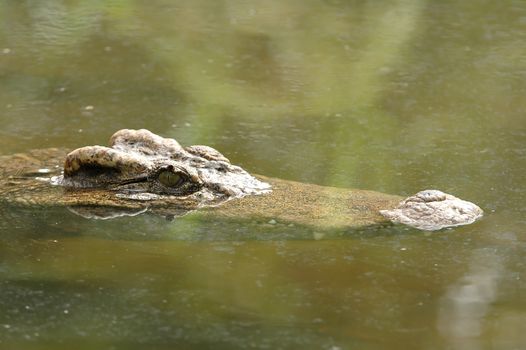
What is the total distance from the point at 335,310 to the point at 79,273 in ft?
4.89

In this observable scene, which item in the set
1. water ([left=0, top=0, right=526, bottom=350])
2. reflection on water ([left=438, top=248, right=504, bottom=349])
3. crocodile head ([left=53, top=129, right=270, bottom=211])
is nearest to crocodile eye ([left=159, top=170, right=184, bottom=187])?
crocodile head ([left=53, top=129, right=270, bottom=211])

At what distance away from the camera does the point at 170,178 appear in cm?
660

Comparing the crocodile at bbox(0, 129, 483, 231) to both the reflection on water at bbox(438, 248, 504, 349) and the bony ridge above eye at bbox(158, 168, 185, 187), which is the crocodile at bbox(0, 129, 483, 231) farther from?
the reflection on water at bbox(438, 248, 504, 349)

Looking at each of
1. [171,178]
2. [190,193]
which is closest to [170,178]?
[171,178]

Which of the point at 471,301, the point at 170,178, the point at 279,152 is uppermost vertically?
the point at 170,178

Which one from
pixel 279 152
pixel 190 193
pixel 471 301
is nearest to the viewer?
pixel 471 301

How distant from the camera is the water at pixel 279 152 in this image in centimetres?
517

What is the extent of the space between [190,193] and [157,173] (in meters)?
0.25

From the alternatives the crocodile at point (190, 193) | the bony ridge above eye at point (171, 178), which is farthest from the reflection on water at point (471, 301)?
the bony ridge above eye at point (171, 178)

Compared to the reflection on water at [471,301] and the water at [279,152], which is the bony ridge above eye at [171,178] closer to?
the water at [279,152]

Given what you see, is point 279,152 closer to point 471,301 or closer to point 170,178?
point 170,178

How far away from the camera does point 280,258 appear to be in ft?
19.4

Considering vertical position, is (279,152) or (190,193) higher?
(190,193)

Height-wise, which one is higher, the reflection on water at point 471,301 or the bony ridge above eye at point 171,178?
the bony ridge above eye at point 171,178
